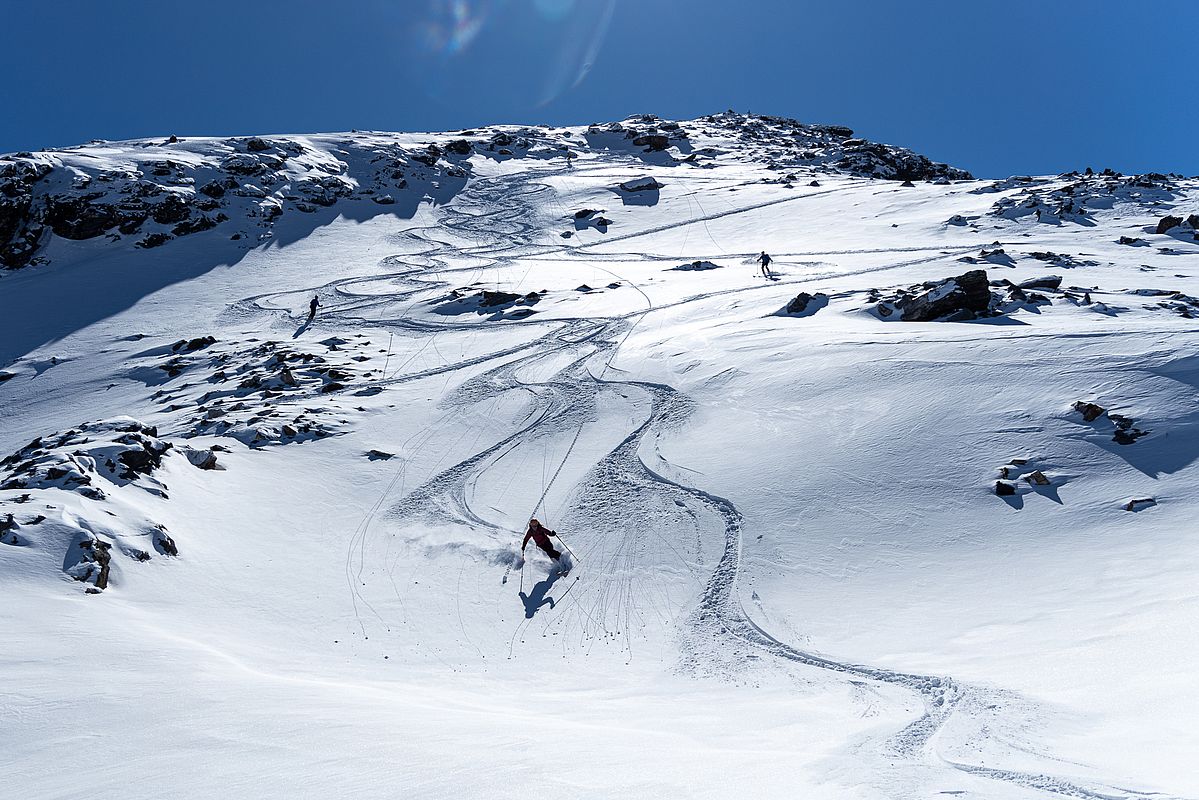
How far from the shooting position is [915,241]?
117ft

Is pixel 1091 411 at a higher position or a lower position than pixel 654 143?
lower

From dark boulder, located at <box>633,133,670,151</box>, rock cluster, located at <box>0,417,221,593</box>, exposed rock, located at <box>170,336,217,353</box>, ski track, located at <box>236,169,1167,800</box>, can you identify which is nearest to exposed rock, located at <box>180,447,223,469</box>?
rock cluster, located at <box>0,417,221,593</box>

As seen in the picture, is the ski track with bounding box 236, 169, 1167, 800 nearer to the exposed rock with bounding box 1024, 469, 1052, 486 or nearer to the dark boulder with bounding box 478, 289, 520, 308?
the dark boulder with bounding box 478, 289, 520, 308

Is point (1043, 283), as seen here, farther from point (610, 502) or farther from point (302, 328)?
point (302, 328)

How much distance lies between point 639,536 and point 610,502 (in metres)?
1.51

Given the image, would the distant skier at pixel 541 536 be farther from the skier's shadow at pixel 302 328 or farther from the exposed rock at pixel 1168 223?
the exposed rock at pixel 1168 223

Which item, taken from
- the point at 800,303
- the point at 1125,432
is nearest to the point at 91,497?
the point at 1125,432

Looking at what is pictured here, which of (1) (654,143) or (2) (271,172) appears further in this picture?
(1) (654,143)

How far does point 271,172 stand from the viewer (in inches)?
2386

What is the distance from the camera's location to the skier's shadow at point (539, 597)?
11.7 m

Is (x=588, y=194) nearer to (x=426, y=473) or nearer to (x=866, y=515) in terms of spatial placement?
(x=426, y=473)

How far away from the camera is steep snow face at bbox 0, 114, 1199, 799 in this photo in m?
6.26

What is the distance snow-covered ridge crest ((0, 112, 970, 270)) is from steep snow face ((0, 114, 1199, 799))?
2038 centimetres

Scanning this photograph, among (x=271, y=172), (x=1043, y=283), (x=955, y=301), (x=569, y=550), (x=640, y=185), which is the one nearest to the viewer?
(x=569, y=550)
